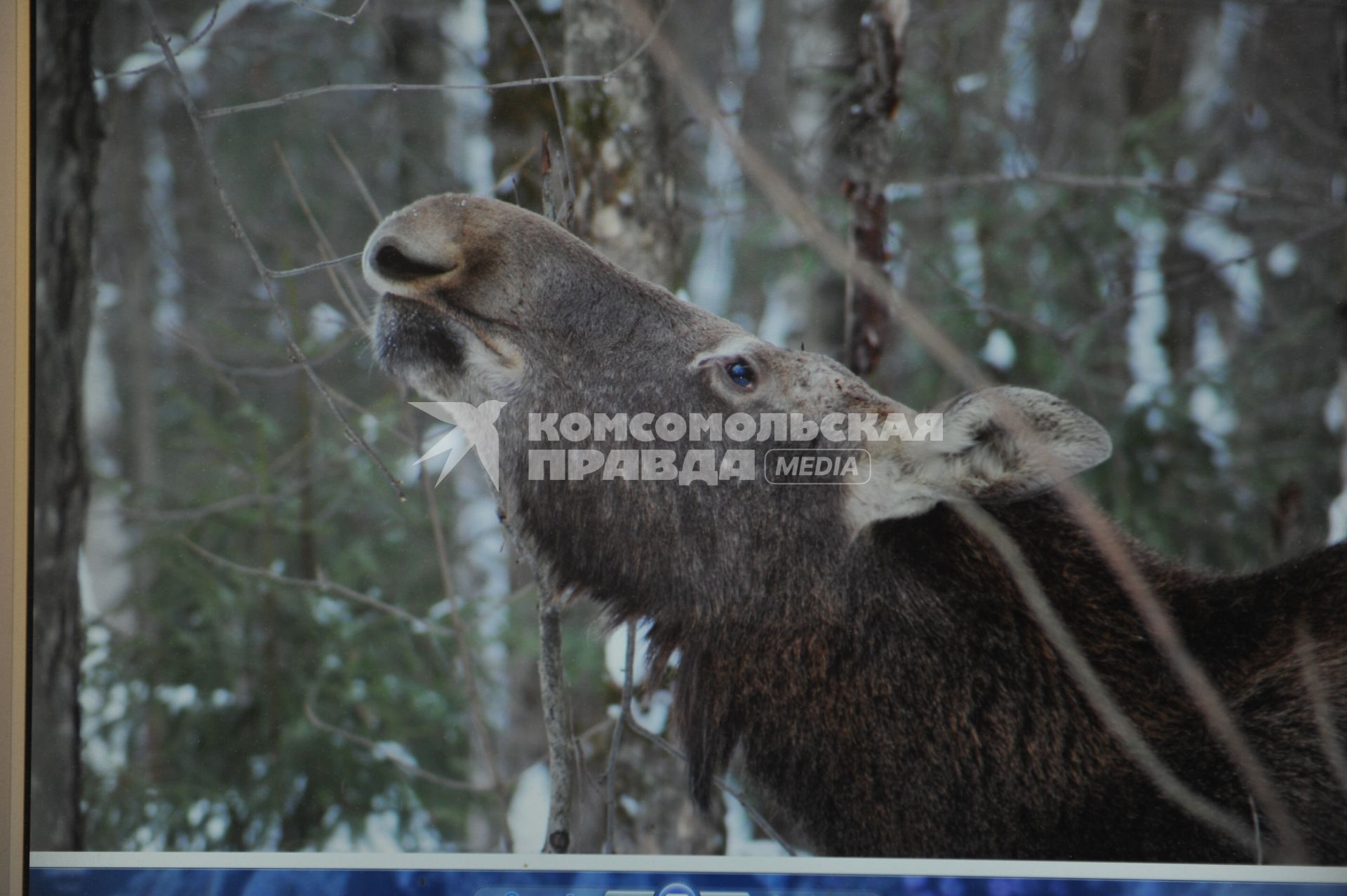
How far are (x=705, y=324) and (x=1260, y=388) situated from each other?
1.44 meters

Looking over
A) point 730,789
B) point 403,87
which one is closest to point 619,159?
point 403,87

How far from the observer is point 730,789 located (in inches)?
90.2

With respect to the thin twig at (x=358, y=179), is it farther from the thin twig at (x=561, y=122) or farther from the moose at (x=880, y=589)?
the thin twig at (x=561, y=122)

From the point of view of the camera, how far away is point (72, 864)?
2154mm

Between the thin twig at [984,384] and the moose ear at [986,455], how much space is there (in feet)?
0.10

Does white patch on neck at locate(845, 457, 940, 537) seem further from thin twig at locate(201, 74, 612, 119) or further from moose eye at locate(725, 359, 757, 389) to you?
thin twig at locate(201, 74, 612, 119)

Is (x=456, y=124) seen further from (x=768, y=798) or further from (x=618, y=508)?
(x=768, y=798)

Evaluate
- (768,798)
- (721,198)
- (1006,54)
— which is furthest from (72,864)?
(1006,54)

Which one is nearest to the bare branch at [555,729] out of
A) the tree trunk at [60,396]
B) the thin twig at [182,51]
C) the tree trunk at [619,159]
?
the tree trunk at [619,159]

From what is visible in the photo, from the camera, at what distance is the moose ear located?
76.0 inches

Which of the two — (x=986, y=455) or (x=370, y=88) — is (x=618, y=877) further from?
(x=370, y=88)

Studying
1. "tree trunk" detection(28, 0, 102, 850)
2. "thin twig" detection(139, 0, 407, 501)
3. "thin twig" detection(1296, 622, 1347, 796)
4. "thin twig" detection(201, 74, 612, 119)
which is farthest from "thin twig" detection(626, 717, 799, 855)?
"thin twig" detection(201, 74, 612, 119)

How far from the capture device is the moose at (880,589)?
6.46ft

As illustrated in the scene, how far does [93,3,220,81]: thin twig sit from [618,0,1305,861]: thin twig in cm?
99
